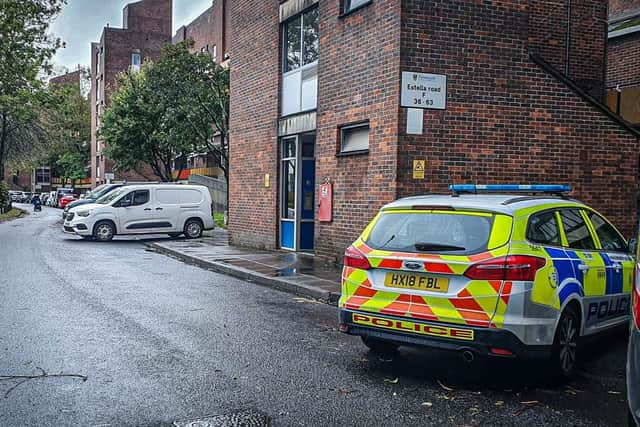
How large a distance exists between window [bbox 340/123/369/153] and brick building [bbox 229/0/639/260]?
2cm

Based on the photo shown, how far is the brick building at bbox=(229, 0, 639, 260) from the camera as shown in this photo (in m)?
11.7

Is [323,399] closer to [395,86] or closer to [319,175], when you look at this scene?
[395,86]

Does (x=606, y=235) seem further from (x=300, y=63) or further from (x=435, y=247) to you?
(x=300, y=63)

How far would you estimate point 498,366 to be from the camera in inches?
243

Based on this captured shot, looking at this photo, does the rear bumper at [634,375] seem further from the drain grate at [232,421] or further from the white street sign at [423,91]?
the white street sign at [423,91]

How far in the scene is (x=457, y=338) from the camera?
530 centimetres

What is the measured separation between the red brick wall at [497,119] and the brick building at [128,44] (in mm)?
53843

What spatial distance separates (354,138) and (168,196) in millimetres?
10530

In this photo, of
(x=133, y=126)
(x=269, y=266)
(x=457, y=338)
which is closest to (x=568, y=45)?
(x=269, y=266)

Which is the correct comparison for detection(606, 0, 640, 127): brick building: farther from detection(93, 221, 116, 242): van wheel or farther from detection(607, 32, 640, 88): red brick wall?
detection(93, 221, 116, 242): van wheel

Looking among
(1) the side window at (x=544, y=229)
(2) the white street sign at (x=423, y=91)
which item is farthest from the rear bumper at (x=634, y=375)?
(2) the white street sign at (x=423, y=91)

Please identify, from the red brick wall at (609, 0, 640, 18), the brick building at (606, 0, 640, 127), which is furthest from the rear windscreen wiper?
the red brick wall at (609, 0, 640, 18)

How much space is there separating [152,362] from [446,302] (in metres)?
2.68

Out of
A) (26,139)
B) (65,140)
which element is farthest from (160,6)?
(26,139)
